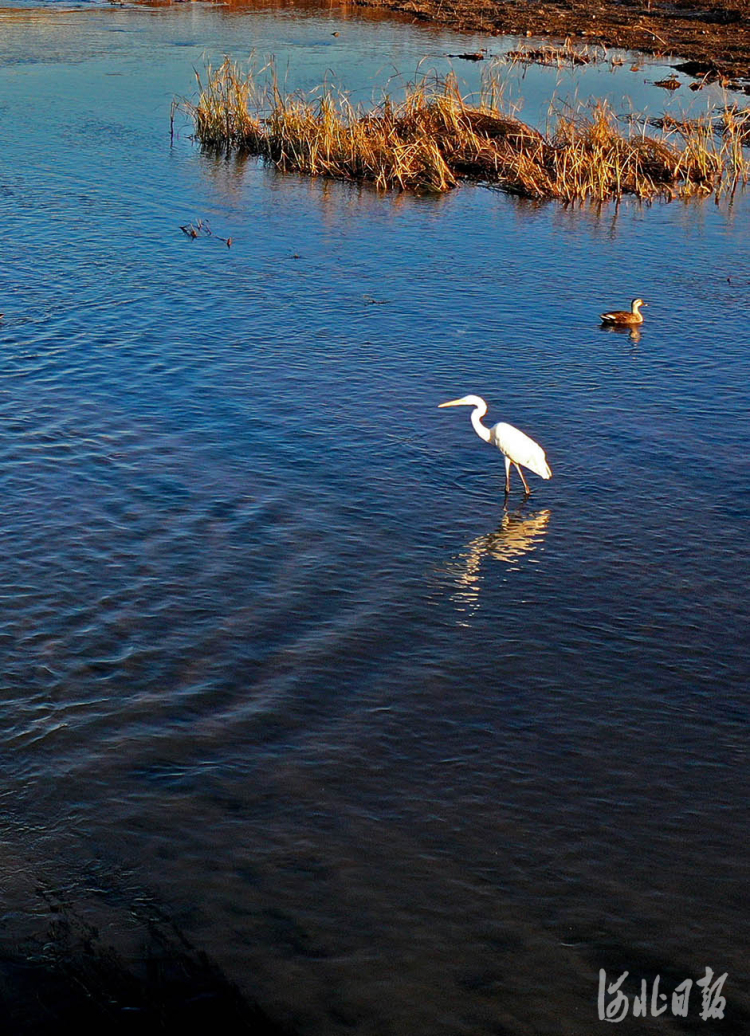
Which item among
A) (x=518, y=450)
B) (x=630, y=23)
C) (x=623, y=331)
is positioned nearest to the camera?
(x=518, y=450)

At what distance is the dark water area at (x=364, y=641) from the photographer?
6.37 metres

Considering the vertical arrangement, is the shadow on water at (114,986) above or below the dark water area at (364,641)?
below

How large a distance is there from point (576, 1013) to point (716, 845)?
1734 mm

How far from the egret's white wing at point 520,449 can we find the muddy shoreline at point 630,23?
28.0m

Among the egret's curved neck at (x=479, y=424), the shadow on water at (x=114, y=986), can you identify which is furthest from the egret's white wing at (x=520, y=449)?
the shadow on water at (x=114, y=986)

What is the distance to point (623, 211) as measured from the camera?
944 inches

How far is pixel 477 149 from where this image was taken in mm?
26125

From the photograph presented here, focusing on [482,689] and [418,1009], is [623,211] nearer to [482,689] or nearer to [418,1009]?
[482,689]

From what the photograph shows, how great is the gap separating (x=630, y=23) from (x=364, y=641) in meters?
43.2

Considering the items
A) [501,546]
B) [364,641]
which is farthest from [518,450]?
[364,641]

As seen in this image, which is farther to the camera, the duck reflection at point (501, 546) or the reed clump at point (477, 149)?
the reed clump at point (477, 149)

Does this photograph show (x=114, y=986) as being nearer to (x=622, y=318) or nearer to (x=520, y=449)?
(x=520, y=449)

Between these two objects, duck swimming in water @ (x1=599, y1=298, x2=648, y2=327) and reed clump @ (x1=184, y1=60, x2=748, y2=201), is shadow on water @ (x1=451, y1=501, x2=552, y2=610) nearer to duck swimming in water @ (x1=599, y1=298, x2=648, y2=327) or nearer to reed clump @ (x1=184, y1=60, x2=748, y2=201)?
duck swimming in water @ (x1=599, y1=298, x2=648, y2=327)

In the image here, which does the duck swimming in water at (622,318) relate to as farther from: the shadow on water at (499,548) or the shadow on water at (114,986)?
the shadow on water at (114,986)
